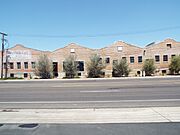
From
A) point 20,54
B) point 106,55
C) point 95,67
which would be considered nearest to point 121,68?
point 95,67

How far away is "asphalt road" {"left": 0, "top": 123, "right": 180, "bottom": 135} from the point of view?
243 inches

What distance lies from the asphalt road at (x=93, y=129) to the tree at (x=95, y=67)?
47062mm

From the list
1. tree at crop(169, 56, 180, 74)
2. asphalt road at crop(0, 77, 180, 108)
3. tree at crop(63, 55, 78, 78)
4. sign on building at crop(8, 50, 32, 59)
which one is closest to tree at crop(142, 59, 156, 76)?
tree at crop(169, 56, 180, 74)

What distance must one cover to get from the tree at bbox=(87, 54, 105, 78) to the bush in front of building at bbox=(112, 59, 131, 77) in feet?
9.63

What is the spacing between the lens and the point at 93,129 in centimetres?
654

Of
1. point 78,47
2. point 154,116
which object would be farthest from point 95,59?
point 154,116

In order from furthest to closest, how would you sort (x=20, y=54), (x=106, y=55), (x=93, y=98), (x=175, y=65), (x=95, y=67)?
1. (x=20, y=54)
2. (x=106, y=55)
3. (x=95, y=67)
4. (x=175, y=65)
5. (x=93, y=98)

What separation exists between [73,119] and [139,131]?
8.22 feet

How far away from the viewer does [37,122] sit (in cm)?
766

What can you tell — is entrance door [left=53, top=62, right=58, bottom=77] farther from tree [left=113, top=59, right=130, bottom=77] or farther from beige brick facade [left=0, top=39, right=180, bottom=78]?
tree [left=113, top=59, right=130, bottom=77]

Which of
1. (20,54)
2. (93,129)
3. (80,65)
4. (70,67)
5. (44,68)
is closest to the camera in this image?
(93,129)

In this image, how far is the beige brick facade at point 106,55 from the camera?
57688mm

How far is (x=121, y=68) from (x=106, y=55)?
689cm

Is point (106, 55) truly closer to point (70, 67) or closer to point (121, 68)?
point (121, 68)
